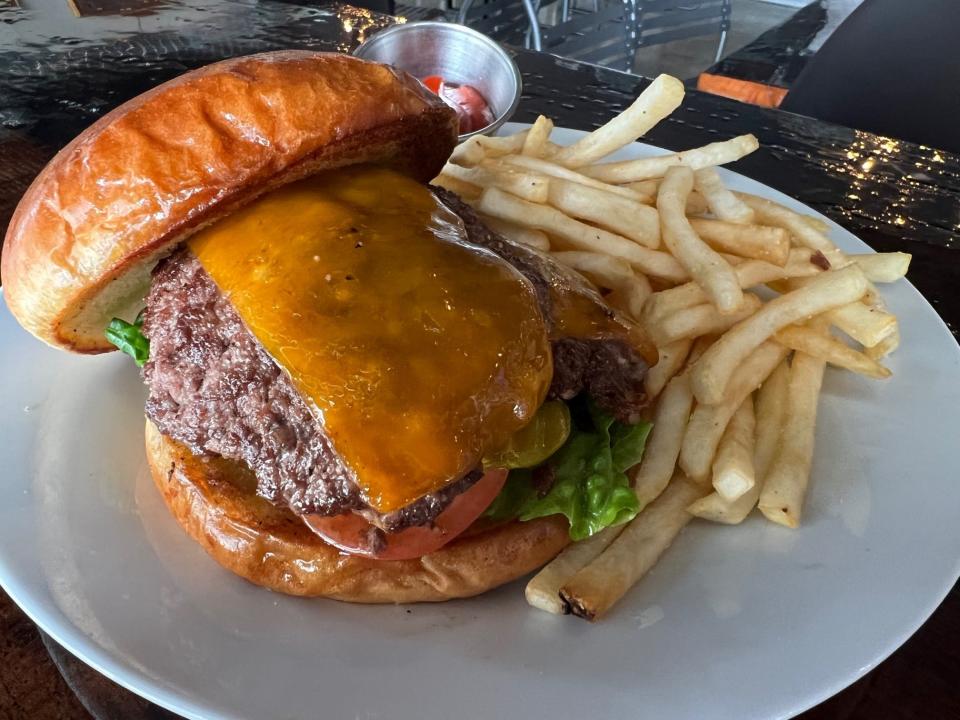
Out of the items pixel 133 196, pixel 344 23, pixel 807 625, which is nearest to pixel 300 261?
pixel 133 196

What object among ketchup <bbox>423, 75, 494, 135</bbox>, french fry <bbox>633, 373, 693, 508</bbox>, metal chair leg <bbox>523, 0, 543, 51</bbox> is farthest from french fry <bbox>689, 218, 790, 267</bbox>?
metal chair leg <bbox>523, 0, 543, 51</bbox>

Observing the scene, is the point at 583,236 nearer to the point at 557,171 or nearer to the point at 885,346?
the point at 557,171

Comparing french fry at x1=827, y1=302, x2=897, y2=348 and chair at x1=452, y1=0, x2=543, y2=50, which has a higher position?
french fry at x1=827, y1=302, x2=897, y2=348

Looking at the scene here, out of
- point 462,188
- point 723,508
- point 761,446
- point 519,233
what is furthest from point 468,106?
point 723,508

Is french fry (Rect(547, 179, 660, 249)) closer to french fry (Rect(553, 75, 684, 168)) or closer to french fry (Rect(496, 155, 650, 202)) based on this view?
french fry (Rect(496, 155, 650, 202))

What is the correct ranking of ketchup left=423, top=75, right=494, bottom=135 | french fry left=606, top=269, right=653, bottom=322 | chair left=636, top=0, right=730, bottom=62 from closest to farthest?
french fry left=606, top=269, right=653, bottom=322 → ketchup left=423, top=75, right=494, bottom=135 → chair left=636, top=0, right=730, bottom=62

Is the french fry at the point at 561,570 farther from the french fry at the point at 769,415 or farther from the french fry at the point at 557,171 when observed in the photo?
the french fry at the point at 557,171
